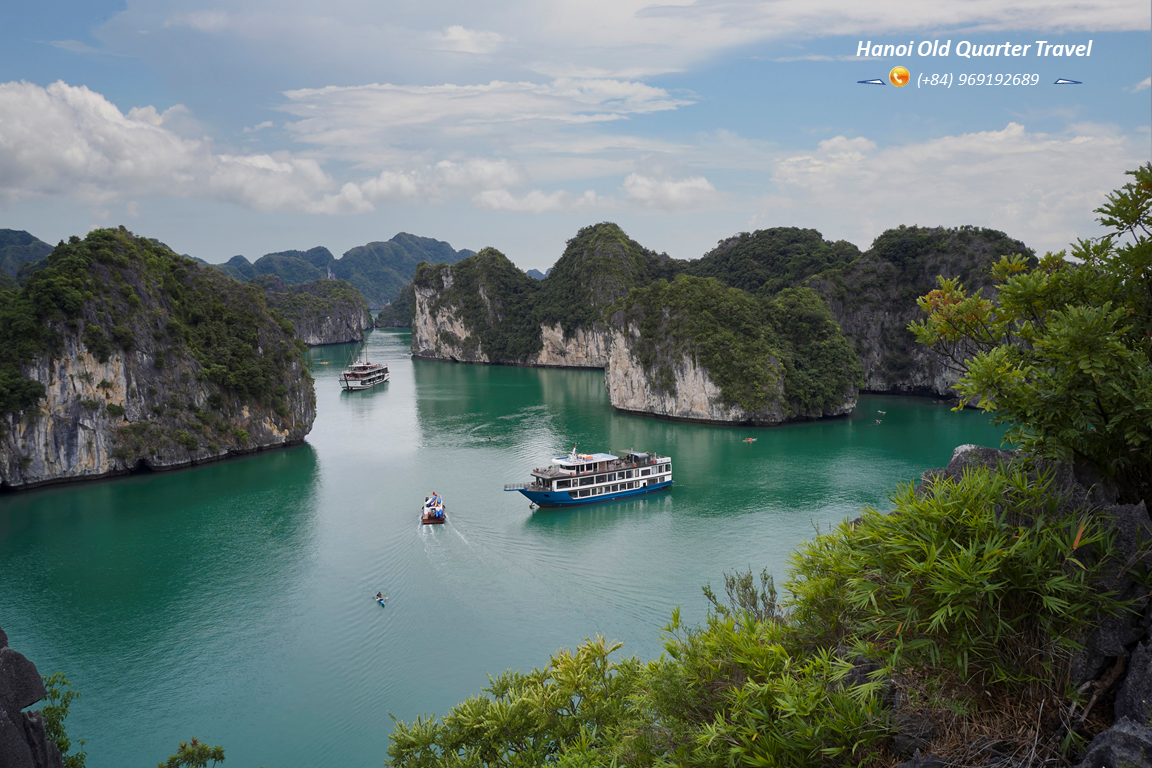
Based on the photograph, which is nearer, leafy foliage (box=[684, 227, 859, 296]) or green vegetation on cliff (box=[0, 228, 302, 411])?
green vegetation on cliff (box=[0, 228, 302, 411])

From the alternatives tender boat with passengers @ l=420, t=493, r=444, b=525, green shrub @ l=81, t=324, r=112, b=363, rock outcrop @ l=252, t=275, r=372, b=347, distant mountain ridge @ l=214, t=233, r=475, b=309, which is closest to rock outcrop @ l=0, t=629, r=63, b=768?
tender boat with passengers @ l=420, t=493, r=444, b=525

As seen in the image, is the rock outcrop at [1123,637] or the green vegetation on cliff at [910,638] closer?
the rock outcrop at [1123,637]

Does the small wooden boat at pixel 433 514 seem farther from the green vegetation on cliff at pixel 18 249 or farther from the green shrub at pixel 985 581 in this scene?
the green vegetation on cliff at pixel 18 249

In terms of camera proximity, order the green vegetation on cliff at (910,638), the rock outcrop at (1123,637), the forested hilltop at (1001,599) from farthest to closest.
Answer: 1. the green vegetation on cliff at (910,638)
2. the forested hilltop at (1001,599)
3. the rock outcrop at (1123,637)

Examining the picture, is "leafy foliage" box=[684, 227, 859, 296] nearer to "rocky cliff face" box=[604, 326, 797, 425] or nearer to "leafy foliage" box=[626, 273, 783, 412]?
"leafy foliage" box=[626, 273, 783, 412]

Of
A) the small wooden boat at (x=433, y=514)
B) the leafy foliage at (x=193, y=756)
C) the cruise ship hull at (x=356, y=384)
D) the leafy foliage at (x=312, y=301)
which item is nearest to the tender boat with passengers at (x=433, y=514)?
the small wooden boat at (x=433, y=514)

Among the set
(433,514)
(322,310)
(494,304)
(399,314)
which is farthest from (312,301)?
(433,514)

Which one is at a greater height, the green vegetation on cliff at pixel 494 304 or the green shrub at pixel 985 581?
the green vegetation on cliff at pixel 494 304
